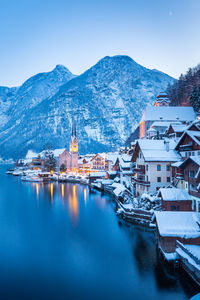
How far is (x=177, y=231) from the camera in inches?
778

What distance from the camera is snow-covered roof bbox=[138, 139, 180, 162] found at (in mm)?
36250

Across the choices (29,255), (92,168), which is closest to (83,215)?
(29,255)

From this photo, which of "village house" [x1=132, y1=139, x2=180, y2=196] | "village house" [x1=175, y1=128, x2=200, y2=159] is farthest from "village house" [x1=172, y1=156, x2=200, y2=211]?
"village house" [x1=132, y1=139, x2=180, y2=196]

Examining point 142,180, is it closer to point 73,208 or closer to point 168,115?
point 73,208

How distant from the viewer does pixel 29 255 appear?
24.7 metres

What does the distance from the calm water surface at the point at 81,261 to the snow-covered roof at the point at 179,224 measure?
138 inches

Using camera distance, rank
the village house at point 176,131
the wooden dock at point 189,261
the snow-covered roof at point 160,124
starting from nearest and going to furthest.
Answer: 1. the wooden dock at point 189,261
2. the village house at point 176,131
3. the snow-covered roof at point 160,124

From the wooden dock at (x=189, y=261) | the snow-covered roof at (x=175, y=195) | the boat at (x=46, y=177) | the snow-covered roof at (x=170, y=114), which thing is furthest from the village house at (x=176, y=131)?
the boat at (x=46, y=177)

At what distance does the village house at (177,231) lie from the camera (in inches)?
766

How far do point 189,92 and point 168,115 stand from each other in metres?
20.4

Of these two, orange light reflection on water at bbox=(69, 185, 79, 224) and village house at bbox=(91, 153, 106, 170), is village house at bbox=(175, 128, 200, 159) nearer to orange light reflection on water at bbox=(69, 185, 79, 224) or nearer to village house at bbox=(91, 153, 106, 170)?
orange light reflection on water at bbox=(69, 185, 79, 224)

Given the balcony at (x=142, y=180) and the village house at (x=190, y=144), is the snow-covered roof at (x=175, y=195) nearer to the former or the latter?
the village house at (x=190, y=144)

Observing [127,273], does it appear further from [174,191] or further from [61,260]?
[174,191]

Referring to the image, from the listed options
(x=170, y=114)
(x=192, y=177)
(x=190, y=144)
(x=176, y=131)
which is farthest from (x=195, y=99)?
(x=192, y=177)
